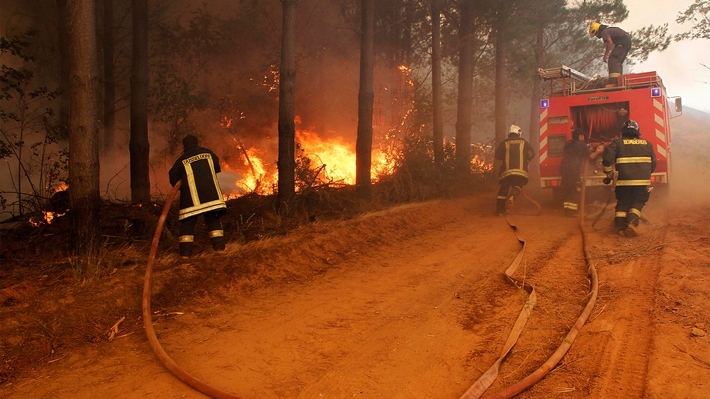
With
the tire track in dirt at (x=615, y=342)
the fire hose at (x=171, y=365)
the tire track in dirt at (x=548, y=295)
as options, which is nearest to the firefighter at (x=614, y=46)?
the tire track in dirt at (x=548, y=295)

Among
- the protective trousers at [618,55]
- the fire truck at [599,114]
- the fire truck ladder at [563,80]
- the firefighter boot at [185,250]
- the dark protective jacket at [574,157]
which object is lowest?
the firefighter boot at [185,250]

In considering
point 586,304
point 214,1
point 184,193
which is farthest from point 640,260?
point 214,1

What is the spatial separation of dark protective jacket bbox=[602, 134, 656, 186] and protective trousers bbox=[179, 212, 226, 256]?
6.71 meters

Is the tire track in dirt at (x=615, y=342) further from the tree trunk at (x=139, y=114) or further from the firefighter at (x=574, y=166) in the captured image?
the tree trunk at (x=139, y=114)

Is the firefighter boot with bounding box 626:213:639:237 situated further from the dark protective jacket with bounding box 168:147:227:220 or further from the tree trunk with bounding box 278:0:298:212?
the dark protective jacket with bounding box 168:147:227:220

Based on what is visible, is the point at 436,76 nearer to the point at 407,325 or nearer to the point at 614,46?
the point at 614,46

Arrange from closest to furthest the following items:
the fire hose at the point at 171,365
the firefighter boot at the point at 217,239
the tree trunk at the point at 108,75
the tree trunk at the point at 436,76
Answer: the fire hose at the point at 171,365, the firefighter boot at the point at 217,239, the tree trunk at the point at 108,75, the tree trunk at the point at 436,76

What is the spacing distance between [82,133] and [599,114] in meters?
10.7

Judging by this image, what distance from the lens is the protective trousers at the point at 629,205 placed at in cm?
802

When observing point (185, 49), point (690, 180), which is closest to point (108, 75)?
point (185, 49)

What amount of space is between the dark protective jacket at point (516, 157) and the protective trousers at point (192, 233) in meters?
7.25

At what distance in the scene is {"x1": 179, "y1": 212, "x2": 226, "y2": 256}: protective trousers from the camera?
20.7 ft

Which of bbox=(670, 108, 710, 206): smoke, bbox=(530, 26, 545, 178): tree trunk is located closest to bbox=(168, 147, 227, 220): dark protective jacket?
bbox=(670, 108, 710, 206): smoke

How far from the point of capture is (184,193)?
20.9ft
